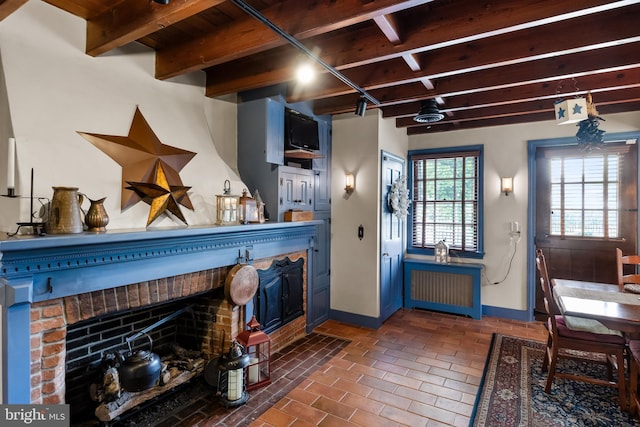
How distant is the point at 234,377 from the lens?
2.63m

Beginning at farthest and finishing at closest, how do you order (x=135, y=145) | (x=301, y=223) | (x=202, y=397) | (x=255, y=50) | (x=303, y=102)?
(x=303, y=102)
(x=301, y=223)
(x=202, y=397)
(x=135, y=145)
(x=255, y=50)

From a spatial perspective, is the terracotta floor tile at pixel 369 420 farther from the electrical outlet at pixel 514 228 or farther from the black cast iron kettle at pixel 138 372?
the electrical outlet at pixel 514 228

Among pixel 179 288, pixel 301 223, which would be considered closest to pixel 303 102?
pixel 301 223

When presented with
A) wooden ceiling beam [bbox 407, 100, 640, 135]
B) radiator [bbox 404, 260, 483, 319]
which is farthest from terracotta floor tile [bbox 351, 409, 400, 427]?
wooden ceiling beam [bbox 407, 100, 640, 135]

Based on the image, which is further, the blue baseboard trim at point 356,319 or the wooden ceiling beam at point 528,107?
the blue baseboard trim at point 356,319

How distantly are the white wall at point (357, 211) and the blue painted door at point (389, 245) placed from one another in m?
0.13

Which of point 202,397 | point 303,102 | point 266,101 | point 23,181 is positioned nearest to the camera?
point 23,181

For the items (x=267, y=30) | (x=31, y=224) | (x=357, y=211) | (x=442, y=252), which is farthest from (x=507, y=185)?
(x=31, y=224)

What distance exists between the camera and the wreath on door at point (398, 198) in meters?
4.53

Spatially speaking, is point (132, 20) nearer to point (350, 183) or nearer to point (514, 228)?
point (350, 183)

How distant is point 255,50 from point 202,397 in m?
2.68

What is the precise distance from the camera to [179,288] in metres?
2.58

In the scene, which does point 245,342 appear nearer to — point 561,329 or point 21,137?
point 21,137

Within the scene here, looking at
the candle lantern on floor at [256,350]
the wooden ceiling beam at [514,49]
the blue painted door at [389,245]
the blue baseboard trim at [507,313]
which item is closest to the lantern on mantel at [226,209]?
the candle lantern on floor at [256,350]
